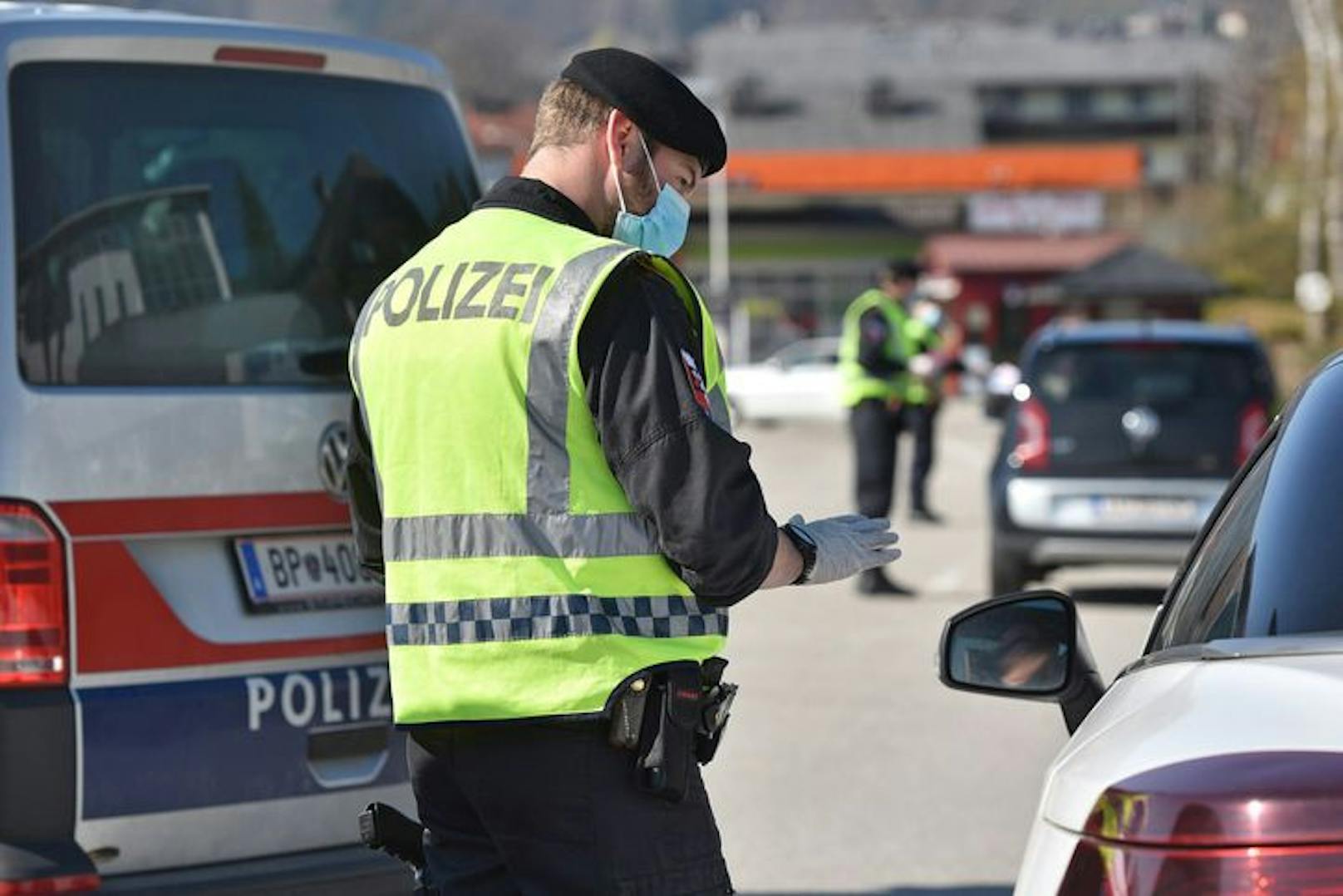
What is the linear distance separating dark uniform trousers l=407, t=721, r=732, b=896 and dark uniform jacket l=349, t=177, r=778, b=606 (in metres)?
0.27

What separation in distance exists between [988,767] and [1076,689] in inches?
209

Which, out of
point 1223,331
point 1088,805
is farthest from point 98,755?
point 1223,331

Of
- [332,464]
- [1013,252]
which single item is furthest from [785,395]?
[1013,252]

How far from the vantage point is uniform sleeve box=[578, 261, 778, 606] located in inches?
129

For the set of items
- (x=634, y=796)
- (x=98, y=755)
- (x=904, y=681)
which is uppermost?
(x=634, y=796)

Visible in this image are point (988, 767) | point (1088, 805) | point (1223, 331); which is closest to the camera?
point (1088, 805)

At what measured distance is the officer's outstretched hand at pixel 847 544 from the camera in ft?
11.7

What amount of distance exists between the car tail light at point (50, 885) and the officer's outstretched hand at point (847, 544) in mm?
1639

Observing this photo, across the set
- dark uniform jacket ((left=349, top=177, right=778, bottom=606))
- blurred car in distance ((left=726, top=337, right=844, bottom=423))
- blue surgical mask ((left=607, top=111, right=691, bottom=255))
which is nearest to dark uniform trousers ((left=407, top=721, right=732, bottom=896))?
dark uniform jacket ((left=349, top=177, right=778, bottom=606))

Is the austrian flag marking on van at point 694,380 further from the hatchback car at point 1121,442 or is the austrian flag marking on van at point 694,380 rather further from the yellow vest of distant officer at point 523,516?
the hatchback car at point 1121,442

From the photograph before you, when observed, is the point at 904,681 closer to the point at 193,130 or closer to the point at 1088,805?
the point at 193,130

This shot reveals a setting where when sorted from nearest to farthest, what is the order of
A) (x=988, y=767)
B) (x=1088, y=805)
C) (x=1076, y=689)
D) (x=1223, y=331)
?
(x=1088, y=805) → (x=1076, y=689) → (x=988, y=767) → (x=1223, y=331)

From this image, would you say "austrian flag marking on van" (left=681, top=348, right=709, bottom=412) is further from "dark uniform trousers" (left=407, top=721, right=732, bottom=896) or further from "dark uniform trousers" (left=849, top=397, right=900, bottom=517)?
"dark uniform trousers" (left=849, top=397, right=900, bottom=517)

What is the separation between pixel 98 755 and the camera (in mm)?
4609
